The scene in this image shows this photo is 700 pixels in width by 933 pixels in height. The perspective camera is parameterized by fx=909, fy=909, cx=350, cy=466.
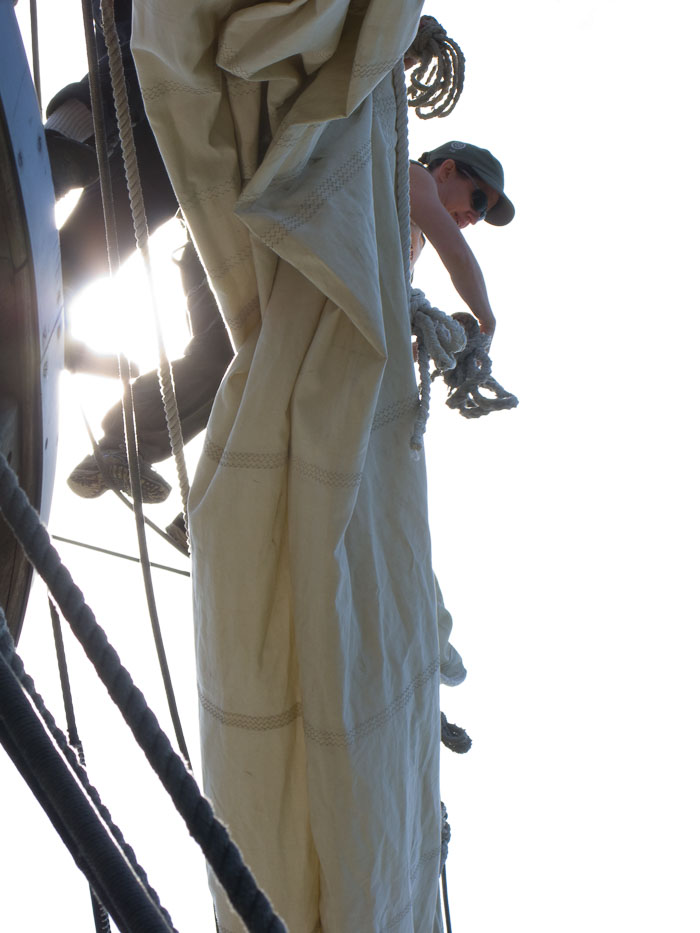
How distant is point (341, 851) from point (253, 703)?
304 mm

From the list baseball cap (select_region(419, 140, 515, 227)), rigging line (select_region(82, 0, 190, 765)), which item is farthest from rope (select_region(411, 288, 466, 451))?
baseball cap (select_region(419, 140, 515, 227))

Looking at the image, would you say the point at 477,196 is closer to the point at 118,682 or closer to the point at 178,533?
the point at 178,533

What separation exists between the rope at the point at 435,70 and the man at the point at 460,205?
0.61 ft

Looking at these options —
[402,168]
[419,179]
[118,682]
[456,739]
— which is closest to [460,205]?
[419,179]

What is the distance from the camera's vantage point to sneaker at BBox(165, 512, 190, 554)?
3.07 m

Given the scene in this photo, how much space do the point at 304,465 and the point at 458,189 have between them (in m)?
1.51

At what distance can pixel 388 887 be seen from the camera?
5.55 ft

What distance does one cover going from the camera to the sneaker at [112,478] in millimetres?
2693

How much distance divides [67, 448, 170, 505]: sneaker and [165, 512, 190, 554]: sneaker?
0.28 metres

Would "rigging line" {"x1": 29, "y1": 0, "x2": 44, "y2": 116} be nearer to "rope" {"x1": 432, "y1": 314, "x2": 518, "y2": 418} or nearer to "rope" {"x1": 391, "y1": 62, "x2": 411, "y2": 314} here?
"rope" {"x1": 391, "y1": 62, "x2": 411, "y2": 314}

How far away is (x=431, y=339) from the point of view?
185 cm

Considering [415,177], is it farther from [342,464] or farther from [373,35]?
[342,464]

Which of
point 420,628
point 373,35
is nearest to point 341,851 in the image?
point 420,628

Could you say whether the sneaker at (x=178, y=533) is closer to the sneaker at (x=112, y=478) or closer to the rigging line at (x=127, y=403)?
the sneaker at (x=112, y=478)
